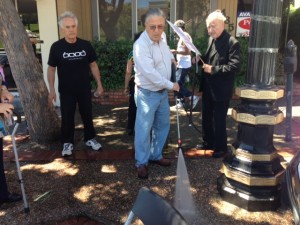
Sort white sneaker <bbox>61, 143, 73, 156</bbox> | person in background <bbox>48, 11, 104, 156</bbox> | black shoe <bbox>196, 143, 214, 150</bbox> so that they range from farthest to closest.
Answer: black shoe <bbox>196, 143, 214, 150</bbox> < white sneaker <bbox>61, 143, 73, 156</bbox> < person in background <bbox>48, 11, 104, 156</bbox>

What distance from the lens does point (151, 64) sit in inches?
144

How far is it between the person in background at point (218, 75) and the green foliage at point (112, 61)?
3503mm

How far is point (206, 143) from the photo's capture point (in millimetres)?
4871

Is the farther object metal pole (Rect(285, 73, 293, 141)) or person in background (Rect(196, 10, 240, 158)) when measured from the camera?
metal pole (Rect(285, 73, 293, 141))

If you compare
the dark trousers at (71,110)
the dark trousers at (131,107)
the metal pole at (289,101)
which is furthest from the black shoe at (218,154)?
the dark trousers at (71,110)

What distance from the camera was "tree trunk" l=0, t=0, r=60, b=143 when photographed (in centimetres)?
460

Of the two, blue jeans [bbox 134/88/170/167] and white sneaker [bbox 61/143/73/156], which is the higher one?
blue jeans [bbox 134/88/170/167]

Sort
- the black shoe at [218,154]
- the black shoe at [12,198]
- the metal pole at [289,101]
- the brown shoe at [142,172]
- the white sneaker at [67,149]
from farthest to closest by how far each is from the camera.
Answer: the metal pole at [289,101]
the white sneaker at [67,149]
the black shoe at [218,154]
the brown shoe at [142,172]
the black shoe at [12,198]

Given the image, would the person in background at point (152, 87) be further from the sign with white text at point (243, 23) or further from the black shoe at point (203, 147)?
the sign with white text at point (243, 23)

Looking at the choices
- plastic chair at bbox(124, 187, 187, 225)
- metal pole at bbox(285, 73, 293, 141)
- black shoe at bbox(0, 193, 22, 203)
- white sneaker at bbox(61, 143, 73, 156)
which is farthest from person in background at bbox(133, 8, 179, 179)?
metal pole at bbox(285, 73, 293, 141)

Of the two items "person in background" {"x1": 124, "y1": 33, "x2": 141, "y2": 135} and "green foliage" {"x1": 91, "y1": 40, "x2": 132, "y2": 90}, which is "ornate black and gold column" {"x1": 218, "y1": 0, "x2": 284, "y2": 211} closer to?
"person in background" {"x1": 124, "y1": 33, "x2": 141, "y2": 135}

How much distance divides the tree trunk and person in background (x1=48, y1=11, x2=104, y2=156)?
0.28m

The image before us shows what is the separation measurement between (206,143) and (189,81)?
10.8 feet

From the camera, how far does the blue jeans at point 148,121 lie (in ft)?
12.8
